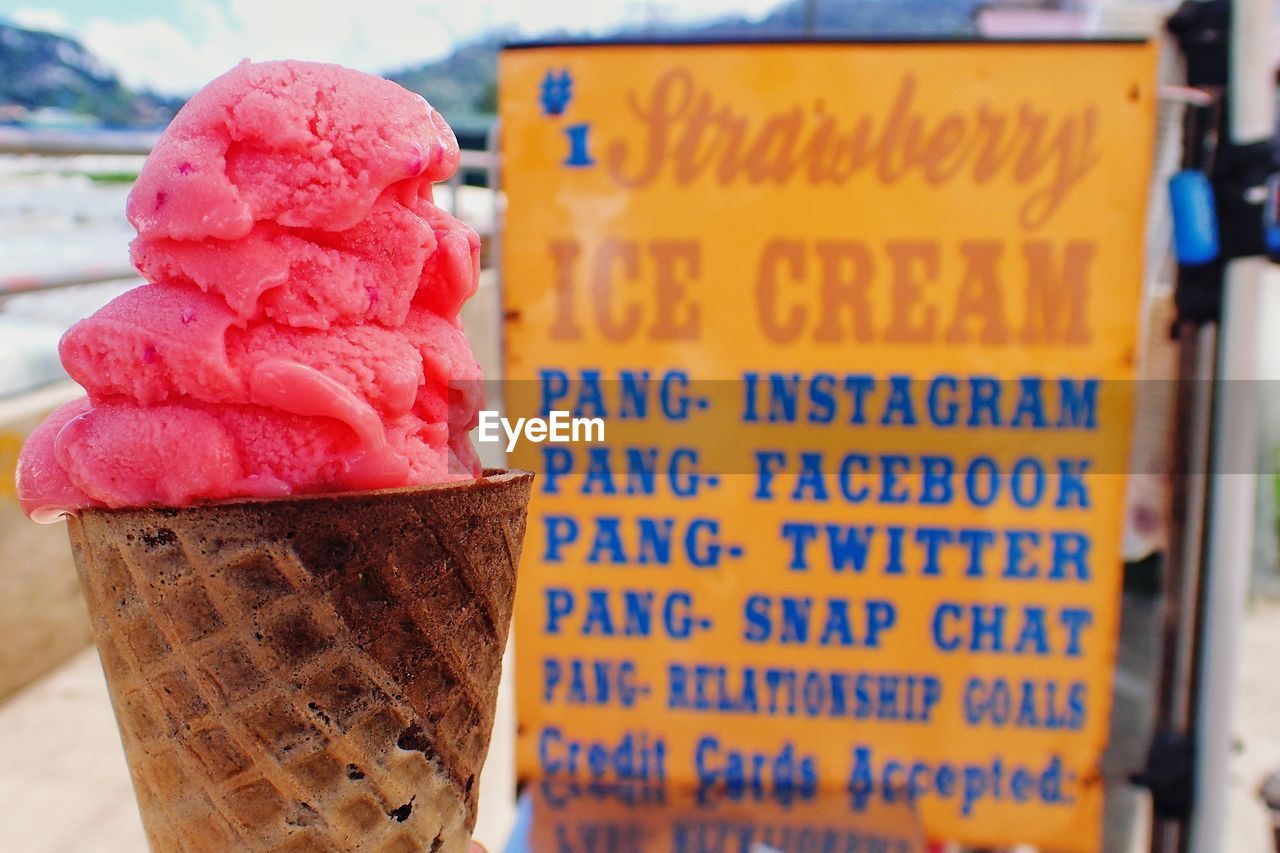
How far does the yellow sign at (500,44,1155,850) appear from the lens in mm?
1842

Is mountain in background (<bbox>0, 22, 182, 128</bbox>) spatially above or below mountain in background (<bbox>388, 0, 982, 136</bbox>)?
above

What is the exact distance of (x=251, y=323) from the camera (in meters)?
0.79

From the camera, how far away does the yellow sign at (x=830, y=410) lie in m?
1.84

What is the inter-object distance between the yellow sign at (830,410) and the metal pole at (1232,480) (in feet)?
0.56

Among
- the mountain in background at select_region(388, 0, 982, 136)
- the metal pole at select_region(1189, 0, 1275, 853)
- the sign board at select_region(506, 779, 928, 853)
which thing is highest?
the mountain in background at select_region(388, 0, 982, 136)

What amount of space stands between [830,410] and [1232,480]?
A: 813 millimetres

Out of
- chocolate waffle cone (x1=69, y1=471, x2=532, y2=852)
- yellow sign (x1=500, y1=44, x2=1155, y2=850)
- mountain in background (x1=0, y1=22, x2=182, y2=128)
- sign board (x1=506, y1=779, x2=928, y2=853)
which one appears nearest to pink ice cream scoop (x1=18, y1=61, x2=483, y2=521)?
chocolate waffle cone (x1=69, y1=471, x2=532, y2=852)

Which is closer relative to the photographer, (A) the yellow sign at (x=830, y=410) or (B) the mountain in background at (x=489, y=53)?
(B) the mountain in background at (x=489, y=53)

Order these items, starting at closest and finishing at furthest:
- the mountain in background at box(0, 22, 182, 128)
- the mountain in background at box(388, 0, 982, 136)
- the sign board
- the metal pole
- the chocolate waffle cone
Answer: the chocolate waffle cone < the mountain in background at box(388, 0, 982, 136) < the metal pole < the sign board < the mountain in background at box(0, 22, 182, 128)

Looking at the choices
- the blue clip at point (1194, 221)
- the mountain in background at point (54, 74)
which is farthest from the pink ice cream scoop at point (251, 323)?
the mountain in background at point (54, 74)

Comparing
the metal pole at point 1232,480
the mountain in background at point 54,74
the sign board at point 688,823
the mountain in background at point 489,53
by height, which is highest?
the mountain in background at point 54,74

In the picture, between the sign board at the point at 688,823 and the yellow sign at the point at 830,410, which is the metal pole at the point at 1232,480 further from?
the sign board at the point at 688,823

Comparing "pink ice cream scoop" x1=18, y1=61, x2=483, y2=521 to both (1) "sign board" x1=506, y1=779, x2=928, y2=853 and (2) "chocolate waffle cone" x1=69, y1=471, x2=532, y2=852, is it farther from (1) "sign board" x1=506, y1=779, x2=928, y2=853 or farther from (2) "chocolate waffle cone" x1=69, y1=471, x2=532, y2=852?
(1) "sign board" x1=506, y1=779, x2=928, y2=853

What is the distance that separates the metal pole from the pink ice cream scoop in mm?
1671
